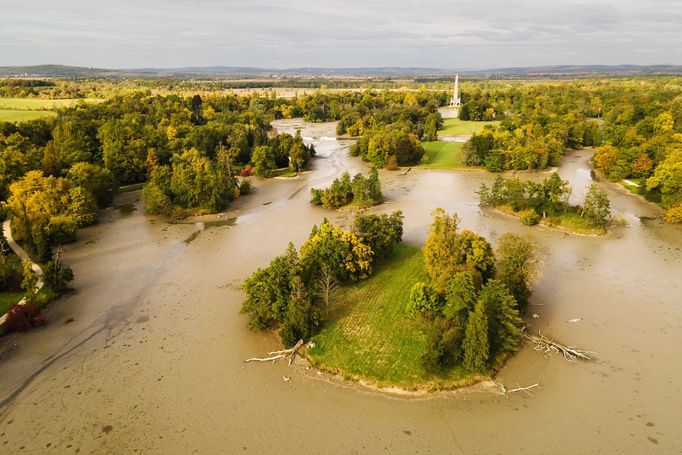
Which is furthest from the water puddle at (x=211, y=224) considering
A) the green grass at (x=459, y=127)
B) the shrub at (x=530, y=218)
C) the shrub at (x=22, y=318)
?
the green grass at (x=459, y=127)

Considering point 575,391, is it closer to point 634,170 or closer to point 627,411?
point 627,411

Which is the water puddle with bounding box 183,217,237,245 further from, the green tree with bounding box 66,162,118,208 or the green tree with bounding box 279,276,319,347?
the green tree with bounding box 279,276,319,347

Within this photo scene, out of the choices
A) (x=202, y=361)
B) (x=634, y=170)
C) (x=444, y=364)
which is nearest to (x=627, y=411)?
(x=444, y=364)

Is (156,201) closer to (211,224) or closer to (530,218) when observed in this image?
(211,224)

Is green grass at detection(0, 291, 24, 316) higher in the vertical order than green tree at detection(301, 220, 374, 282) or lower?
lower

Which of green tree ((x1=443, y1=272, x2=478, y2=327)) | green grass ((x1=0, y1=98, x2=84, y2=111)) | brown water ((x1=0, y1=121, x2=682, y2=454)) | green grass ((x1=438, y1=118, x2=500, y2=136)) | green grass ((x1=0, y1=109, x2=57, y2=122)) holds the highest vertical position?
green grass ((x1=0, y1=98, x2=84, y2=111))

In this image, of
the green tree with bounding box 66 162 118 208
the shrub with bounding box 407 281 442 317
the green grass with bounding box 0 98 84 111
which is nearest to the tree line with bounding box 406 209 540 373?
the shrub with bounding box 407 281 442 317

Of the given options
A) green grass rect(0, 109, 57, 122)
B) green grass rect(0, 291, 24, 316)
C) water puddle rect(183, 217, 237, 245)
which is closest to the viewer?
green grass rect(0, 291, 24, 316)

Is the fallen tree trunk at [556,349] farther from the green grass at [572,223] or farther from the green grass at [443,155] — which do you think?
the green grass at [443,155]
